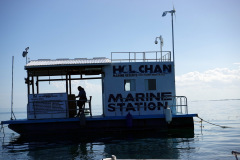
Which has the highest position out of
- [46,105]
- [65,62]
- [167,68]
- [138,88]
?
[65,62]

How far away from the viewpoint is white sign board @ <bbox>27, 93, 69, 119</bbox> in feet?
52.8

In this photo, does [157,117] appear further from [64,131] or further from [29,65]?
[29,65]

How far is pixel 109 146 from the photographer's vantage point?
43.5ft

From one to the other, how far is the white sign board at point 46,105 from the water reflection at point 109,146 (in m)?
1.44

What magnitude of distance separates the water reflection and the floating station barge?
0.63 m

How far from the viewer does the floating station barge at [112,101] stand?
16094mm

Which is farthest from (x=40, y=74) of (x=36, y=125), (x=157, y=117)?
(x=157, y=117)

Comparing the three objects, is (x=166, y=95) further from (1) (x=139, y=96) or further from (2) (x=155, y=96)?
(1) (x=139, y=96)

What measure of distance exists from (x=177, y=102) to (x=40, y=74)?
908 centimetres

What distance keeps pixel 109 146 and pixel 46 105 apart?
5064 millimetres

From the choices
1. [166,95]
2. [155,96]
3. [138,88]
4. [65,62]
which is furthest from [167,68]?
[65,62]

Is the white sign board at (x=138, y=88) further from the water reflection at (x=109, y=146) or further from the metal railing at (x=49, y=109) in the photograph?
the metal railing at (x=49, y=109)

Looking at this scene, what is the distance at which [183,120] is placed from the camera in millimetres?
16500

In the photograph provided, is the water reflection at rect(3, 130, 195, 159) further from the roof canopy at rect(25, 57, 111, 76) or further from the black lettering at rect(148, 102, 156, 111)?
the roof canopy at rect(25, 57, 111, 76)
